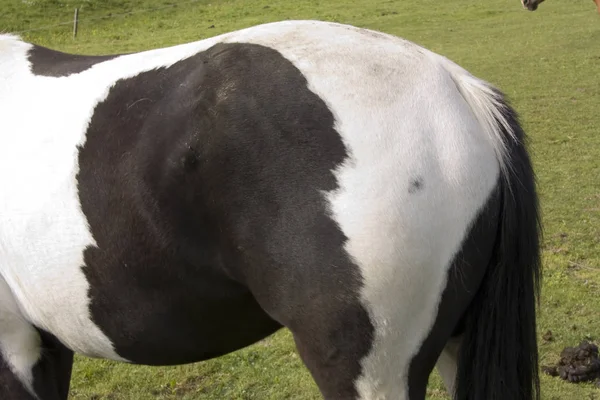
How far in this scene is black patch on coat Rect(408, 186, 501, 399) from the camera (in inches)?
72.9

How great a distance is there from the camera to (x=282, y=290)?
1.87 m

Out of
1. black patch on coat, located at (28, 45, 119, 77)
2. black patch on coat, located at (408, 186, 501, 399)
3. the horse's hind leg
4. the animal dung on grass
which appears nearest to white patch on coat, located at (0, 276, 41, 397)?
the horse's hind leg

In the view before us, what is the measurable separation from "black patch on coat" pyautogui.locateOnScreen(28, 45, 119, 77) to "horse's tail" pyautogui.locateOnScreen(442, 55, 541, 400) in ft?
3.72

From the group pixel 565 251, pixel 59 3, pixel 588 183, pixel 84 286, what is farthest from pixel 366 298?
pixel 59 3

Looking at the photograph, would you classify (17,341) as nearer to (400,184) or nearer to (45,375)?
(45,375)

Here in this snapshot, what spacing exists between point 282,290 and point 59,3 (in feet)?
64.7

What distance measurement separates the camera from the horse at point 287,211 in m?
1.80

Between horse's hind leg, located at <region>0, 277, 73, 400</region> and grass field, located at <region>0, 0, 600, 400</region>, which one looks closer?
horse's hind leg, located at <region>0, 277, 73, 400</region>

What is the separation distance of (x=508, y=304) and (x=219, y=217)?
82 centimetres

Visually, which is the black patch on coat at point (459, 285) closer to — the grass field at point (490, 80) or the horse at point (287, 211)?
the horse at point (287, 211)

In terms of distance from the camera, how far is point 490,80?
38.1 feet

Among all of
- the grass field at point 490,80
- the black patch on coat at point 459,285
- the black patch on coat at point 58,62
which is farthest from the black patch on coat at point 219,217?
the grass field at point 490,80

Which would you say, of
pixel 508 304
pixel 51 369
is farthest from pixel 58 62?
pixel 508 304

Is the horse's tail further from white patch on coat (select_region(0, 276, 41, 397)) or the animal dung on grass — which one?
the animal dung on grass
